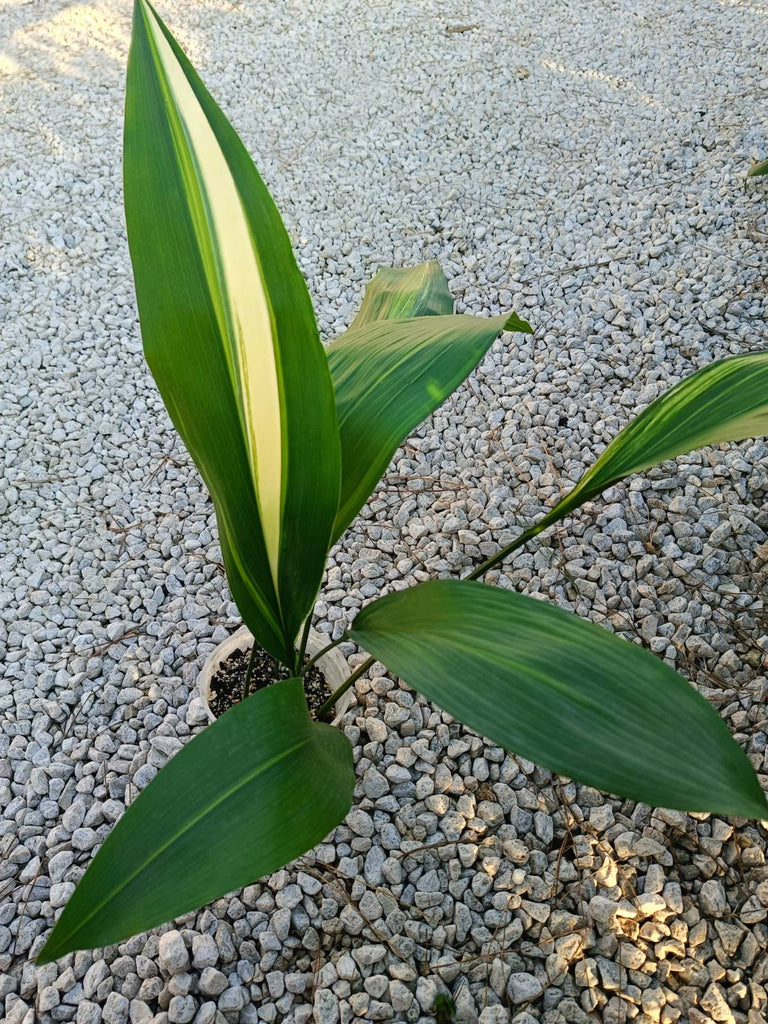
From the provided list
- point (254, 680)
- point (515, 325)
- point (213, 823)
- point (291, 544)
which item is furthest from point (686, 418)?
point (254, 680)

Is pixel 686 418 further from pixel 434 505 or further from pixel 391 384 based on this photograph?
pixel 434 505

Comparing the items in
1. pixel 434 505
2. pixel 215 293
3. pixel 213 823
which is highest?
pixel 215 293

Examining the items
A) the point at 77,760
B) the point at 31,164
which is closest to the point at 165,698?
the point at 77,760

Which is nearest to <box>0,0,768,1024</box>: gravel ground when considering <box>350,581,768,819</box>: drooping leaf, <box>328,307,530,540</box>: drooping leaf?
<box>350,581,768,819</box>: drooping leaf

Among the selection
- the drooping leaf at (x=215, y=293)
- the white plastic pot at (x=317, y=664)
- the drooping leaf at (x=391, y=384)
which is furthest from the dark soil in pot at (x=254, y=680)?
the drooping leaf at (x=215, y=293)

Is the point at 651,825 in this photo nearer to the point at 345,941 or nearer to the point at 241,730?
the point at 345,941

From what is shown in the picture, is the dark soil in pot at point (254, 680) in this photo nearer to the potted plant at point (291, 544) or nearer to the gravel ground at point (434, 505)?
the gravel ground at point (434, 505)

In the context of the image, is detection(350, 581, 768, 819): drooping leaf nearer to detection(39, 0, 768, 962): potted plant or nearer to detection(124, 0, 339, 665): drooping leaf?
detection(39, 0, 768, 962): potted plant
